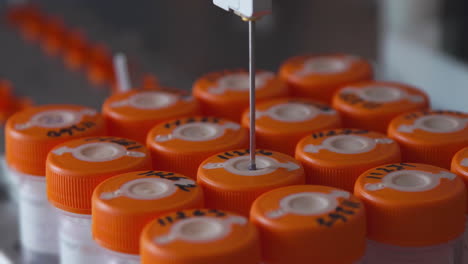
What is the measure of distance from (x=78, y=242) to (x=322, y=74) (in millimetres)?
479

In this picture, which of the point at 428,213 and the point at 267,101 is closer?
→ the point at 428,213

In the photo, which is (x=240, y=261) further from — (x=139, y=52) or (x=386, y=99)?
(x=139, y=52)

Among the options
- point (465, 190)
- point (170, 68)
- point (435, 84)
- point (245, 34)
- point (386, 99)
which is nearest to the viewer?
point (465, 190)

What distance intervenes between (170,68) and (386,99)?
978 mm

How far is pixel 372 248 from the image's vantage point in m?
0.72

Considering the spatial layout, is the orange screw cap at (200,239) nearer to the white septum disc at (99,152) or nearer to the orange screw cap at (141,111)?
the white septum disc at (99,152)

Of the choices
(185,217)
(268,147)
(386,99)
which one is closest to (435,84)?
(386,99)

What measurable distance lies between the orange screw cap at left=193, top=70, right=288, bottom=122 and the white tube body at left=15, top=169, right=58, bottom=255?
0.83ft

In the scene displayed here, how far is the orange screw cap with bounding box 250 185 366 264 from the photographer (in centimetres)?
63

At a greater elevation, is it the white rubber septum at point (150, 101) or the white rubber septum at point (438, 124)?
the white rubber septum at point (150, 101)

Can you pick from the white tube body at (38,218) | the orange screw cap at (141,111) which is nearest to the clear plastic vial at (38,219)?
the white tube body at (38,218)

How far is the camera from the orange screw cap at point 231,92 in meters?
0.97

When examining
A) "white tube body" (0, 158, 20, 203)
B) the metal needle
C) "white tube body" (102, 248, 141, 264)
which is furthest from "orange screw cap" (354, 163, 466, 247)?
"white tube body" (0, 158, 20, 203)

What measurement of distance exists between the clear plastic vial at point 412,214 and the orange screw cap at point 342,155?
0.03 meters
